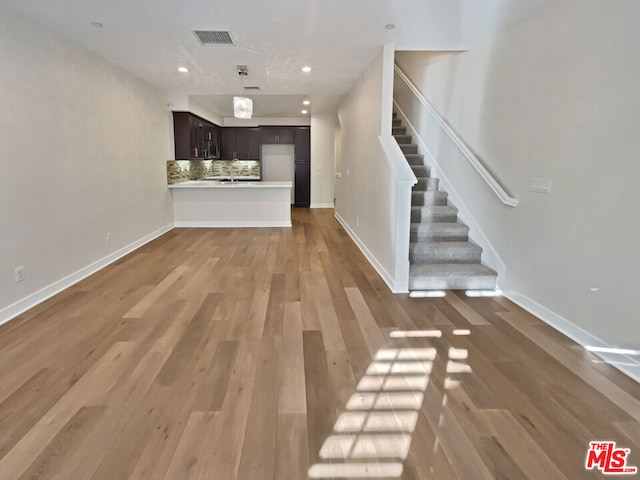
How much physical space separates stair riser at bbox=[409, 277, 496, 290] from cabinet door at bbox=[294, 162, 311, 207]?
7.15 metres

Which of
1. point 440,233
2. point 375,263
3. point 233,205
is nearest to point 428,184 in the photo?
point 440,233

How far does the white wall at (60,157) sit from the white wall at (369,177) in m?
3.34

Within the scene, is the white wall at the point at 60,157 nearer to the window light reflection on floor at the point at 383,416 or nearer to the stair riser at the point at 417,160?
the window light reflection on floor at the point at 383,416

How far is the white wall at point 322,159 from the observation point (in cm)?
985

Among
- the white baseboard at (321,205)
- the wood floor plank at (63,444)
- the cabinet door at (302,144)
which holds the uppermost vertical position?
the cabinet door at (302,144)

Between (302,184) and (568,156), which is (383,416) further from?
(302,184)

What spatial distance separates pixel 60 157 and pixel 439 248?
13.3ft

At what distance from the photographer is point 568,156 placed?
2.74 meters

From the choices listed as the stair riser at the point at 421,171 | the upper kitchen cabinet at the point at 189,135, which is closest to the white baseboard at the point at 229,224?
the upper kitchen cabinet at the point at 189,135

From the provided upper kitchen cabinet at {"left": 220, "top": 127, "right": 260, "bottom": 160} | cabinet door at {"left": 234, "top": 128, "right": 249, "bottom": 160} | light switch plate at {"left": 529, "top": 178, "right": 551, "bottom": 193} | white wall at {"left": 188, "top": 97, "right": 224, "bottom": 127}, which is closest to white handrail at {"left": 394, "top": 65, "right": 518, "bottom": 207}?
light switch plate at {"left": 529, "top": 178, "right": 551, "bottom": 193}

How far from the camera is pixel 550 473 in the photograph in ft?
4.91

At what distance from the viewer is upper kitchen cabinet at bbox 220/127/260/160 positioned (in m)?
10.5

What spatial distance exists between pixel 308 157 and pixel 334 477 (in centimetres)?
952

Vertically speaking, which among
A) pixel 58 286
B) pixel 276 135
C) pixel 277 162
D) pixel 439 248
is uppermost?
pixel 276 135
